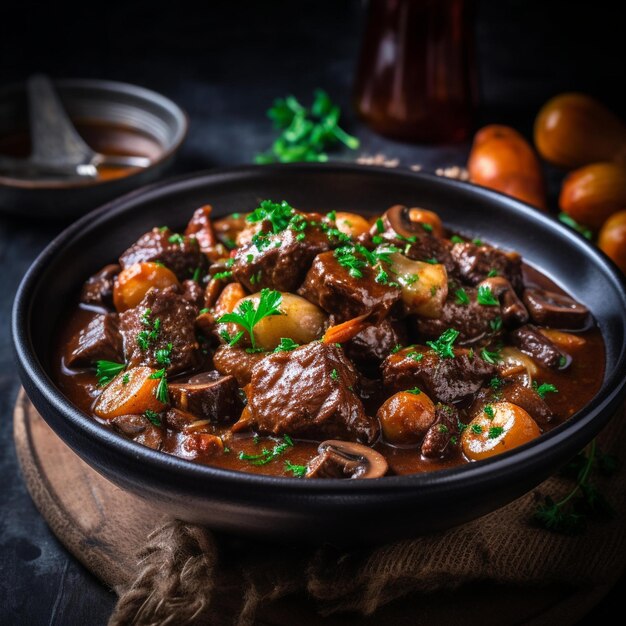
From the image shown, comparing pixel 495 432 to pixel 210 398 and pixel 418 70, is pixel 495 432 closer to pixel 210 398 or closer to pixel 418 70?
pixel 210 398

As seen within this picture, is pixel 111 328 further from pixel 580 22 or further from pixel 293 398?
pixel 580 22

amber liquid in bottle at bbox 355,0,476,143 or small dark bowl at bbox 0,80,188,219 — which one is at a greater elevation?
amber liquid in bottle at bbox 355,0,476,143

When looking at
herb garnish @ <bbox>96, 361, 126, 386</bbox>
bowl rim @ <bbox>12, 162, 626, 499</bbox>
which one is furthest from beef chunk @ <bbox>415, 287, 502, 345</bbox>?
herb garnish @ <bbox>96, 361, 126, 386</bbox>

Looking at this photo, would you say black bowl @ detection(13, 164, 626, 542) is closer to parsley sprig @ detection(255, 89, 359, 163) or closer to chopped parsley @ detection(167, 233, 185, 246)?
chopped parsley @ detection(167, 233, 185, 246)

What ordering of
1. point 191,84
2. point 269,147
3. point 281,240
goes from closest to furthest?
point 281,240 < point 269,147 < point 191,84

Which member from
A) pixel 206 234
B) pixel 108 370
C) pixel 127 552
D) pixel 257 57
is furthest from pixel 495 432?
pixel 257 57

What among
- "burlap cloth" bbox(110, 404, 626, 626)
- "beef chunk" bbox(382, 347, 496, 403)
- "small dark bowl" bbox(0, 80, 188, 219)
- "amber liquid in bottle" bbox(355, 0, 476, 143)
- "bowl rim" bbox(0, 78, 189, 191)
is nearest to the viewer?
"burlap cloth" bbox(110, 404, 626, 626)

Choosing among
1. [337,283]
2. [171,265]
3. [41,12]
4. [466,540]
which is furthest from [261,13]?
[466,540]
